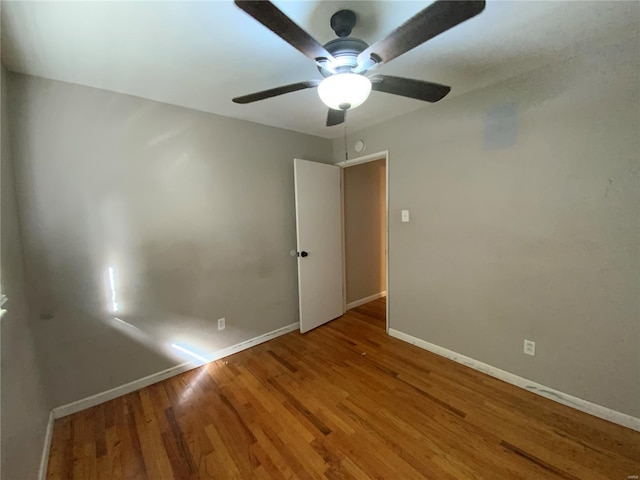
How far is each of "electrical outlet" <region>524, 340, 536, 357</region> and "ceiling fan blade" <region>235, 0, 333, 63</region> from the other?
7.64 ft

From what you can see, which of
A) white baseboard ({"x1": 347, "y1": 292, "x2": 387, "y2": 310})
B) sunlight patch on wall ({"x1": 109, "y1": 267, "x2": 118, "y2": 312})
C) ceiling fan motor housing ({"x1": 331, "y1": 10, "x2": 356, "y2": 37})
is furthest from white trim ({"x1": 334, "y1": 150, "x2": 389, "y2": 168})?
sunlight patch on wall ({"x1": 109, "y1": 267, "x2": 118, "y2": 312})

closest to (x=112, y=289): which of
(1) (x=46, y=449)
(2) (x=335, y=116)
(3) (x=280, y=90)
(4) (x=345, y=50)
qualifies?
(1) (x=46, y=449)

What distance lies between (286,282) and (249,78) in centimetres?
203

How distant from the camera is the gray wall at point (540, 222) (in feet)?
5.14

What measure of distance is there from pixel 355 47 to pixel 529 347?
2.32 m

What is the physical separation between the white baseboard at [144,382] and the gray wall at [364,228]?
149cm

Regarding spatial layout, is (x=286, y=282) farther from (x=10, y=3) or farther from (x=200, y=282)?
(x=10, y=3)

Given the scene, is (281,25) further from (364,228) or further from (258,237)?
(364,228)

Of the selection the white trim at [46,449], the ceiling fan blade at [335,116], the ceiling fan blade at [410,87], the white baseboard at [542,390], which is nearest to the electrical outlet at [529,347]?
the white baseboard at [542,390]

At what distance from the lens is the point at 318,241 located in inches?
122

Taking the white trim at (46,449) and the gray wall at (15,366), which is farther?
the white trim at (46,449)

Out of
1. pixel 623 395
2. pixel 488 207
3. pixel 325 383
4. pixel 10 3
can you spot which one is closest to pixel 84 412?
pixel 325 383

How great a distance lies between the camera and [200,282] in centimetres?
240

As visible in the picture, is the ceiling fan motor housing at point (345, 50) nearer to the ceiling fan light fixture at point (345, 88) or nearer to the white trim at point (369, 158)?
the ceiling fan light fixture at point (345, 88)
